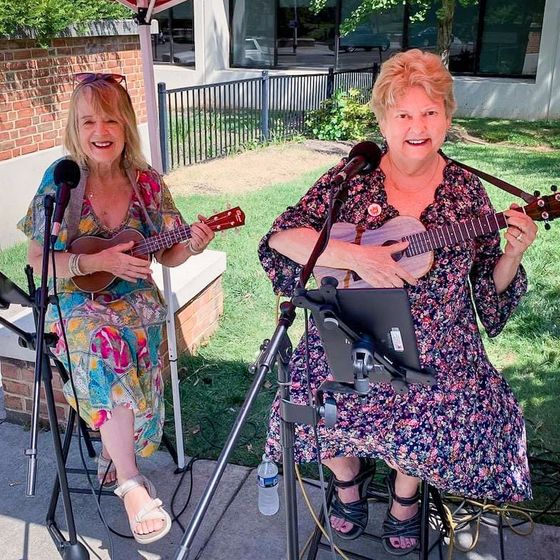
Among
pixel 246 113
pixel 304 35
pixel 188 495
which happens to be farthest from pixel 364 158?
pixel 304 35

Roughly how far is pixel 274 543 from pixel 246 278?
279 cm

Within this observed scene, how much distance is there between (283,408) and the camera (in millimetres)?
1890

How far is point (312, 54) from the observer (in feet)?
48.8

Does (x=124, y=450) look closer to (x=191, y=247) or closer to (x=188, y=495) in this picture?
(x=188, y=495)

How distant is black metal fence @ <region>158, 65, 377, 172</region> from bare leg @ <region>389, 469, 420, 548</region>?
6.91 meters

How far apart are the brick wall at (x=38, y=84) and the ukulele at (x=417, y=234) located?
4.59 m

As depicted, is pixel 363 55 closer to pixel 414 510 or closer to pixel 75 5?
pixel 75 5

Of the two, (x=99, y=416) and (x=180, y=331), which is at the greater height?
(x=99, y=416)

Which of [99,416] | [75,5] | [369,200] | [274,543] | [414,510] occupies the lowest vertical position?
[274,543]

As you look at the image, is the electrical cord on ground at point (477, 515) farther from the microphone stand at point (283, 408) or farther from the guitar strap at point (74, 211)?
the guitar strap at point (74, 211)

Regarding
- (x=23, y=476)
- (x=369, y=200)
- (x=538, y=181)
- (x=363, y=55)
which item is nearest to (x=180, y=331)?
(x=23, y=476)

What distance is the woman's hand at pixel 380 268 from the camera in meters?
2.33

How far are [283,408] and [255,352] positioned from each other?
8.05ft

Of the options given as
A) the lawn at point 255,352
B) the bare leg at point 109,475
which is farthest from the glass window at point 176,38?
the bare leg at point 109,475
